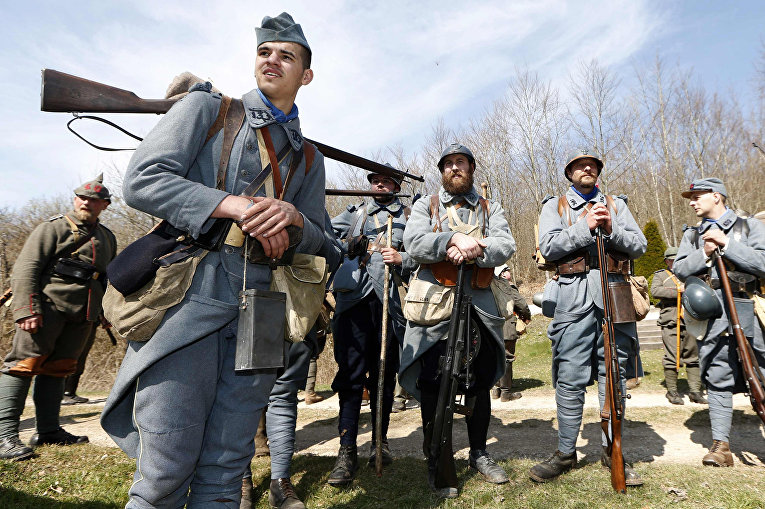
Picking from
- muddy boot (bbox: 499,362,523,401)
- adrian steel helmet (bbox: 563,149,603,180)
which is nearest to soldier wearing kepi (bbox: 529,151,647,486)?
adrian steel helmet (bbox: 563,149,603,180)

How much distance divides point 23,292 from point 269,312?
3813 mm

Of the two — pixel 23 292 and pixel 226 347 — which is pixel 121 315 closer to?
pixel 226 347

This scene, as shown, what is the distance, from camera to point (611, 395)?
128 inches

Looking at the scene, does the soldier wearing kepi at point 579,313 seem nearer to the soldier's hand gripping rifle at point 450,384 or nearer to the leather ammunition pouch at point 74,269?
the soldier's hand gripping rifle at point 450,384

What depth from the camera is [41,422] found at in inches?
186

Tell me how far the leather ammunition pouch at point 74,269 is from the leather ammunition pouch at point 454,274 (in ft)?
12.2

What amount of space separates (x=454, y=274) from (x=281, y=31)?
2.17 metres

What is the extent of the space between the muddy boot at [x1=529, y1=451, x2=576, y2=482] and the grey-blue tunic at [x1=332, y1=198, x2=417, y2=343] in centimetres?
160

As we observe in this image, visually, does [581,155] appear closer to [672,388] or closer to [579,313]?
[579,313]

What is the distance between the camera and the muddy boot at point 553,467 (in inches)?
138

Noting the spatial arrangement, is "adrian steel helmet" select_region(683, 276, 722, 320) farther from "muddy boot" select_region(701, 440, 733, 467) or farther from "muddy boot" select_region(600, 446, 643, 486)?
"muddy boot" select_region(600, 446, 643, 486)

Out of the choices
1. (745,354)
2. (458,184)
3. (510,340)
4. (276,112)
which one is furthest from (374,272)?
(510,340)

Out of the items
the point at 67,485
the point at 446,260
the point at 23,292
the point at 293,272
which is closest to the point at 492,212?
the point at 446,260

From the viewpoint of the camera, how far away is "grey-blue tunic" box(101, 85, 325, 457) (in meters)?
1.82
